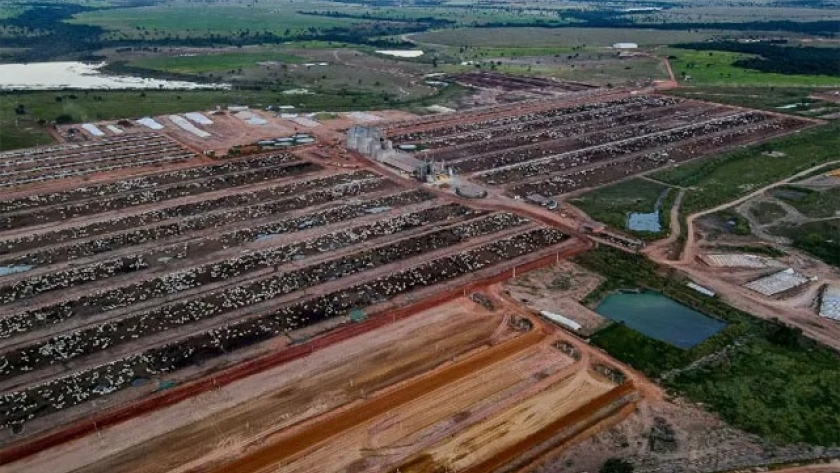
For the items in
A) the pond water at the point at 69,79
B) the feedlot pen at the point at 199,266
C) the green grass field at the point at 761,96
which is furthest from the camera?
the pond water at the point at 69,79

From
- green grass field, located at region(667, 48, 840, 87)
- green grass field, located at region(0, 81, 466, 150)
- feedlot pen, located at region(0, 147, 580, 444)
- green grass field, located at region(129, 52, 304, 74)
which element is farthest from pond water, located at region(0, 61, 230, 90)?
green grass field, located at region(667, 48, 840, 87)

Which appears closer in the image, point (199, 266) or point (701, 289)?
point (701, 289)

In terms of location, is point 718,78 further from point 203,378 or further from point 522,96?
point 203,378

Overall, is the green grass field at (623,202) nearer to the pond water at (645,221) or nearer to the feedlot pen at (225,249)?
the pond water at (645,221)

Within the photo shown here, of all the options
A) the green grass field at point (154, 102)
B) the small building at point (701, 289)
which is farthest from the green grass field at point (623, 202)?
the green grass field at point (154, 102)

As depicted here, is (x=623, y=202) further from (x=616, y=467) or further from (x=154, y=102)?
(x=154, y=102)

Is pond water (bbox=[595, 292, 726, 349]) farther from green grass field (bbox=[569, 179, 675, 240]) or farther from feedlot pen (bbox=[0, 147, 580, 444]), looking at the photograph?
green grass field (bbox=[569, 179, 675, 240])

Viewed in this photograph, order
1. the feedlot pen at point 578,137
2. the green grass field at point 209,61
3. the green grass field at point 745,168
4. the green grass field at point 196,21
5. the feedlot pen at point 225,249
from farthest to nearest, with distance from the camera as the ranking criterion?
the green grass field at point 196,21 → the green grass field at point 209,61 → the feedlot pen at point 578,137 → the green grass field at point 745,168 → the feedlot pen at point 225,249

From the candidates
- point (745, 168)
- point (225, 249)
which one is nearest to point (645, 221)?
point (745, 168)
